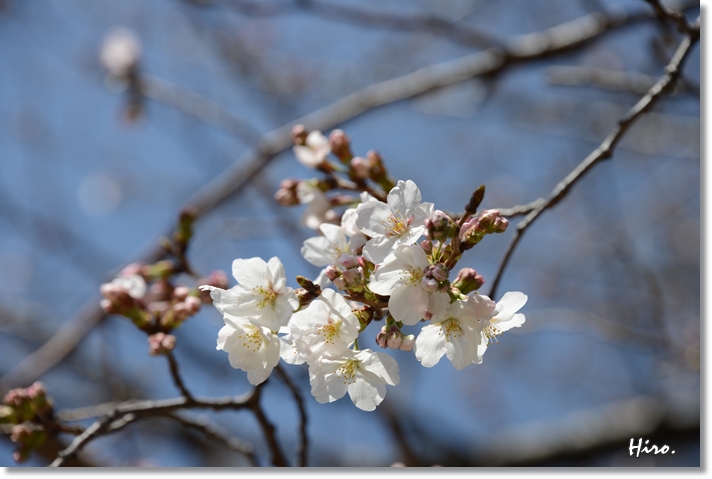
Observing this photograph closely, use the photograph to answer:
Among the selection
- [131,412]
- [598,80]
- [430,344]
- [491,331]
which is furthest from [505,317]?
[598,80]

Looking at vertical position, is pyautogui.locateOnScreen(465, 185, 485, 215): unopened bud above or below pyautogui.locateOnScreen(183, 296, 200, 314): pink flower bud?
above

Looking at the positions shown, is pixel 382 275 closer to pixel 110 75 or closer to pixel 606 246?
pixel 110 75

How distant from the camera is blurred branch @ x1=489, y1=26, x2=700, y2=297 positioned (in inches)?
53.9

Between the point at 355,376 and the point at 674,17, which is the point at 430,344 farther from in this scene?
the point at 674,17

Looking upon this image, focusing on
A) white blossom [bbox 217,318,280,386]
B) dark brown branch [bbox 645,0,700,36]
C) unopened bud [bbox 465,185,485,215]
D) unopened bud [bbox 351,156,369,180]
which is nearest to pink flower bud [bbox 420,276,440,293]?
unopened bud [bbox 465,185,485,215]

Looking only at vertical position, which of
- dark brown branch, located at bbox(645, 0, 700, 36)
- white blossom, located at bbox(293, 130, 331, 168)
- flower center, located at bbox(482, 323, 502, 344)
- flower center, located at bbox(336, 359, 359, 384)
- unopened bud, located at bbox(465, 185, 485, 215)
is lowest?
flower center, located at bbox(336, 359, 359, 384)

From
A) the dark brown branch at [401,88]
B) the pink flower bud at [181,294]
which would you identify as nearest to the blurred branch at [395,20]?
the dark brown branch at [401,88]

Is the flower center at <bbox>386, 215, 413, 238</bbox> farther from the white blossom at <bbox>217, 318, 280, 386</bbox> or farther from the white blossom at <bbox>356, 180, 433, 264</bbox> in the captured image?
the white blossom at <bbox>217, 318, 280, 386</bbox>

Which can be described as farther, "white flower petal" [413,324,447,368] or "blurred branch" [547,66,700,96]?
"blurred branch" [547,66,700,96]

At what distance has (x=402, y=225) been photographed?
1.16 m

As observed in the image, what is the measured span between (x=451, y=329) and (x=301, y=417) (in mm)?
715

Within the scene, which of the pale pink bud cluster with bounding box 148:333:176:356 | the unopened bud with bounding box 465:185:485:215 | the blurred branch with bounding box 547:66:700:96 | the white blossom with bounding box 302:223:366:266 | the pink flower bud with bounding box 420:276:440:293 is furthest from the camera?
the blurred branch with bounding box 547:66:700:96

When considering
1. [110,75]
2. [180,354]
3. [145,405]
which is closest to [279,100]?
[110,75]

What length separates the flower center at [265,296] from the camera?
1145 millimetres
